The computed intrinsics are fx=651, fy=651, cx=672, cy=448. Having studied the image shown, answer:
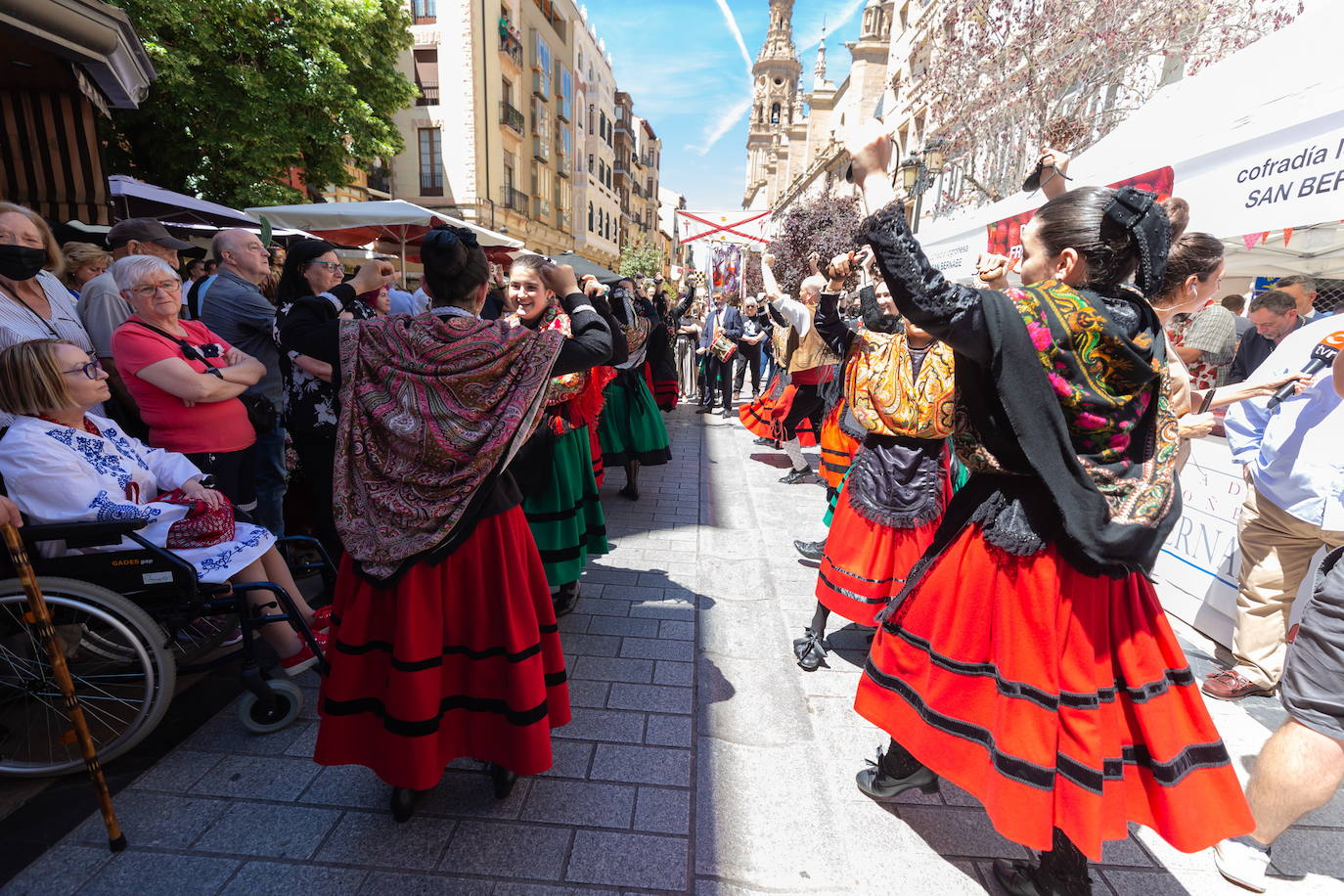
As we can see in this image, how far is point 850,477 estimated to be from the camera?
3.28 m

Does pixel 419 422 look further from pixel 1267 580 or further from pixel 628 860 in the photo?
pixel 1267 580

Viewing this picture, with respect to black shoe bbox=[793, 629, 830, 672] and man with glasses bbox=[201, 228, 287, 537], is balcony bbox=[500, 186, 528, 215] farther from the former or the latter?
black shoe bbox=[793, 629, 830, 672]

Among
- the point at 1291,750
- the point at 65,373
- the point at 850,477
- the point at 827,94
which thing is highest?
the point at 827,94

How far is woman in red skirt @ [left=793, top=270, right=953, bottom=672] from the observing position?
9.73 ft

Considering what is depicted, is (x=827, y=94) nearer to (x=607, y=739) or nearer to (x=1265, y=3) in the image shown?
(x=1265, y=3)

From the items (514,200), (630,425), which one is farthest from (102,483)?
(514,200)

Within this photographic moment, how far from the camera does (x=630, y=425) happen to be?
5785 millimetres

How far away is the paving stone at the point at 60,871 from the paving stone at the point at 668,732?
1.76m

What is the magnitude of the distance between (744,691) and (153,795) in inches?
Answer: 89.4

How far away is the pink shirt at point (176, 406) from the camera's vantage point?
9.46ft

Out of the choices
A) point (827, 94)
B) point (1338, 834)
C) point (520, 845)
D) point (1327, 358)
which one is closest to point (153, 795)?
point (520, 845)

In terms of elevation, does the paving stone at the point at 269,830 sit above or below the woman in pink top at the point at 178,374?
below

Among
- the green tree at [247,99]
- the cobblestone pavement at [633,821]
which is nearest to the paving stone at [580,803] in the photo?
the cobblestone pavement at [633,821]

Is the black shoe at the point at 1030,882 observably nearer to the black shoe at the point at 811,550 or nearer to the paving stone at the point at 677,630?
the paving stone at the point at 677,630
